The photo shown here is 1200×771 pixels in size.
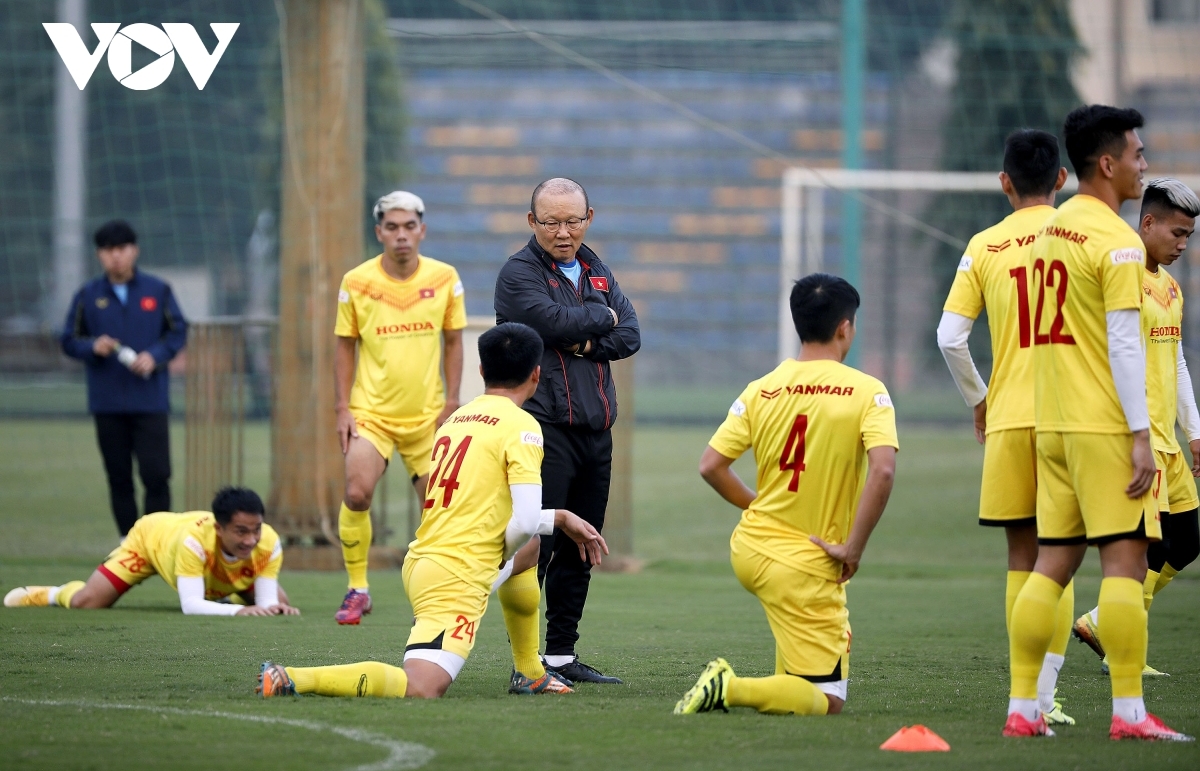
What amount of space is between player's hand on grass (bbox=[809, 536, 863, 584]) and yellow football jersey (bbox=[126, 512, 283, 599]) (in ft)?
11.9

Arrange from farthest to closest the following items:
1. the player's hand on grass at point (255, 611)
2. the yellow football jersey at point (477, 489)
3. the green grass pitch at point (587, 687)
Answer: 1. the player's hand on grass at point (255, 611)
2. the yellow football jersey at point (477, 489)
3. the green grass pitch at point (587, 687)

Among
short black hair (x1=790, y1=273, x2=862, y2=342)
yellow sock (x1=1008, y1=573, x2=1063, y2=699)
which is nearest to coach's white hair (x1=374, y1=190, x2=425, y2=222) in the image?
short black hair (x1=790, y1=273, x2=862, y2=342)

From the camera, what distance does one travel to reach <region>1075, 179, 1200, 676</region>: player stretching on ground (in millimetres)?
5543

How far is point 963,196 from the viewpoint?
20.4 m

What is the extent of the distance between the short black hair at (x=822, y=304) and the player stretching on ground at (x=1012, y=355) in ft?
1.12

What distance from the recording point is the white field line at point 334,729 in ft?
12.3

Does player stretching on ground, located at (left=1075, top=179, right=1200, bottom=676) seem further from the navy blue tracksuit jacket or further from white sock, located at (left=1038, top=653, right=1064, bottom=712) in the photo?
the navy blue tracksuit jacket

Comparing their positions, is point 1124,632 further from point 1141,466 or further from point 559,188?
point 559,188

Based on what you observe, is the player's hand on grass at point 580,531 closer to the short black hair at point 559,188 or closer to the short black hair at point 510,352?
the short black hair at point 510,352

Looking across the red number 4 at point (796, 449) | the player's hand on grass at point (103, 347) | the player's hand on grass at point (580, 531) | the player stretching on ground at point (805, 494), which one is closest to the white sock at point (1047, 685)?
the player stretching on ground at point (805, 494)

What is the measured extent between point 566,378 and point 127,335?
497 cm

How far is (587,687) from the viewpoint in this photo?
5273 mm

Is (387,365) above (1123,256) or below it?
below

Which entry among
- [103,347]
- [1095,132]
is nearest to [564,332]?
[1095,132]
